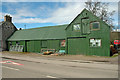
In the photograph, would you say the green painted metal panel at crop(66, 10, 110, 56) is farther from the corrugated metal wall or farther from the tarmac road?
the tarmac road

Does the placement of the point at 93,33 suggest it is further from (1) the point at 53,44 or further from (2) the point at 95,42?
(1) the point at 53,44

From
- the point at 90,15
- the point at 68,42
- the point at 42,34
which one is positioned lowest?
the point at 68,42

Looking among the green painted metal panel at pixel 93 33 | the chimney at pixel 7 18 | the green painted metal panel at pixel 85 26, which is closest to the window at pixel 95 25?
the green painted metal panel at pixel 93 33

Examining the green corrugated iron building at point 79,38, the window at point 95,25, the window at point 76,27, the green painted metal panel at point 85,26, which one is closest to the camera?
the green corrugated iron building at point 79,38

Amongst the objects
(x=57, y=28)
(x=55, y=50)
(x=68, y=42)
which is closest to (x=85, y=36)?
(x=68, y=42)

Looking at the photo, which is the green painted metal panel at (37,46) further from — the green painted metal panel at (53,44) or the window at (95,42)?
the window at (95,42)

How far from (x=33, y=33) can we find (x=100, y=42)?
61.0ft

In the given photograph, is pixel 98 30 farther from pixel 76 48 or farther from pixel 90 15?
pixel 76 48

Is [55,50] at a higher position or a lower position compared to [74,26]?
lower

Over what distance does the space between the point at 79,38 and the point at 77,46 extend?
61.1 inches

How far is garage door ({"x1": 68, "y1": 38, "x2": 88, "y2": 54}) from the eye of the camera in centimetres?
1971

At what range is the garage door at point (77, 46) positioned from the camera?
19709mm

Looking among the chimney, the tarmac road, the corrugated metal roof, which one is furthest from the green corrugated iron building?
the chimney

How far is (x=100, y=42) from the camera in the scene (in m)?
18.5
